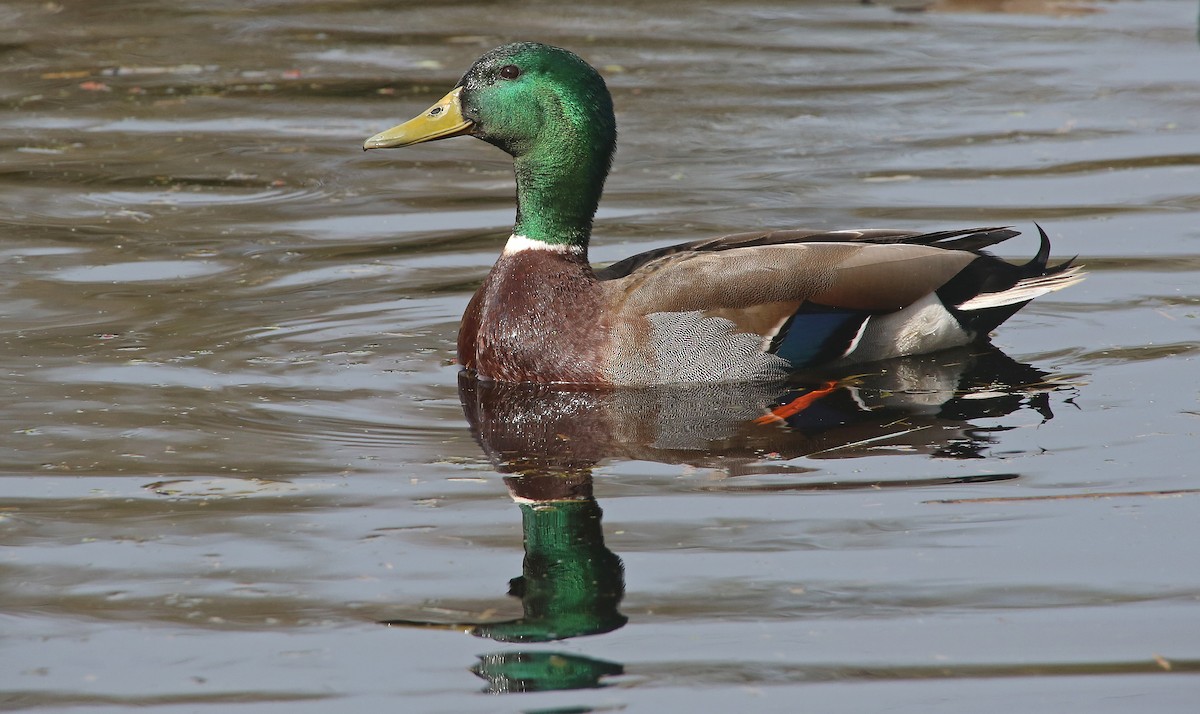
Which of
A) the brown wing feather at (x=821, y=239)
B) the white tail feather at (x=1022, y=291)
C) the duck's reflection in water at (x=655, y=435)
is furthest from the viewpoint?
the white tail feather at (x=1022, y=291)

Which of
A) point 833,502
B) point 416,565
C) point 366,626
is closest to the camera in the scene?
point 366,626

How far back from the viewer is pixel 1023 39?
1459 centimetres

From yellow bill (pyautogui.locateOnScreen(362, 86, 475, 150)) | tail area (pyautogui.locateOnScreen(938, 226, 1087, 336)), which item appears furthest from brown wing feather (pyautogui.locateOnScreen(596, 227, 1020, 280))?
yellow bill (pyautogui.locateOnScreen(362, 86, 475, 150))

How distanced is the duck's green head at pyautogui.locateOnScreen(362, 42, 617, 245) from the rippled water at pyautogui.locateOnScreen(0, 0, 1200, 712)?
0.81 m

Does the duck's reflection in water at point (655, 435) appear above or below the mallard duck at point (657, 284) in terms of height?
below

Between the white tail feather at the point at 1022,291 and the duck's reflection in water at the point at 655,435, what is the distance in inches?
9.5

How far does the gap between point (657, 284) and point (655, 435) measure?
832 mm

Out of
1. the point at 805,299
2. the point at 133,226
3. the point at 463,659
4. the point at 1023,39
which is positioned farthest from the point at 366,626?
the point at 1023,39

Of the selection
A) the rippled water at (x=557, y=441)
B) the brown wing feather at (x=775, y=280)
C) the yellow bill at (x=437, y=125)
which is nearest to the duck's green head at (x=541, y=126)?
the yellow bill at (x=437, y=125)

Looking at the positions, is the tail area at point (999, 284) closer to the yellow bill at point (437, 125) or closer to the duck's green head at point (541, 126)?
the duck's green head at point (541, 126)

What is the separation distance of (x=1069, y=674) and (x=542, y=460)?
7.26 feet

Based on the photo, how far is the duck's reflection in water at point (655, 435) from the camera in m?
4.86

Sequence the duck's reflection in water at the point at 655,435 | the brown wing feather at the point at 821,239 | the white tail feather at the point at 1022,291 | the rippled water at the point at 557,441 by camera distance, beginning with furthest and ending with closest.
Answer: the white tail feather at the point at 1022,291 < the brown wing feather at the point at 821,239 < the duck's reflection in water at the point at 655,435 < the rippled water at the point at 557,441

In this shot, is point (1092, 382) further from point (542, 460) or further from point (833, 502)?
point (542, 460)
